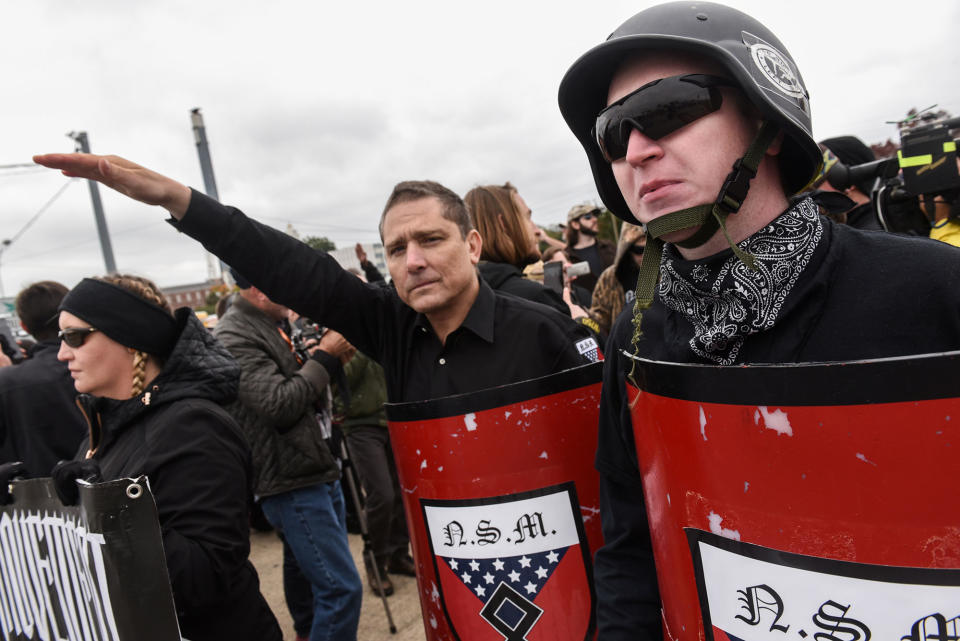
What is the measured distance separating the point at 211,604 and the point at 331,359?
1636 millimetres

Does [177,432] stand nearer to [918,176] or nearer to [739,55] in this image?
[739,55]

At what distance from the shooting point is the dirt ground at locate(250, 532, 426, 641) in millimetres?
3736

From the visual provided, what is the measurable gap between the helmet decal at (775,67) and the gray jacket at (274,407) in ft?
8.81

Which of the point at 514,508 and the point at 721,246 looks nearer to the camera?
the point at 721,246

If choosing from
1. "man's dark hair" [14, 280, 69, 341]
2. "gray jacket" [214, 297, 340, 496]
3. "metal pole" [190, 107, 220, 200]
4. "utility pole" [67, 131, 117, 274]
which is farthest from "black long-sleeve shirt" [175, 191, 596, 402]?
"utility pole" [67, 131, 117, 274]

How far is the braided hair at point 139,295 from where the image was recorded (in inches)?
84.2

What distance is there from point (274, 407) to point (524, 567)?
1973 mm

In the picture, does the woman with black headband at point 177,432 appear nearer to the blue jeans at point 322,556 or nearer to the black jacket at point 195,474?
the black jacket at point 195,474

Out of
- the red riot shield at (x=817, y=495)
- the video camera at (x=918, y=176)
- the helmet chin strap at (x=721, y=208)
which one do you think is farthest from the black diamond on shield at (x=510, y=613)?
the video camera at (x=918, y=176)

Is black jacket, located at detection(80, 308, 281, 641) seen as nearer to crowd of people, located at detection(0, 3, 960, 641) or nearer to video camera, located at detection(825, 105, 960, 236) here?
crowd of people, located at detection(0, 3, 960, 641)

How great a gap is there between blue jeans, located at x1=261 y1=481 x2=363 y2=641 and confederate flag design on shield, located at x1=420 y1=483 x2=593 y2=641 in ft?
5.26

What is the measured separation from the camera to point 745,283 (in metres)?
1.02

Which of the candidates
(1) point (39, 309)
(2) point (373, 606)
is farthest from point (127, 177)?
(2) point (373, 606)

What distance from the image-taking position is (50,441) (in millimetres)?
3402
